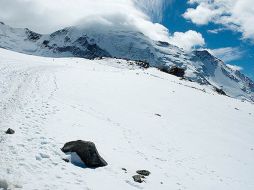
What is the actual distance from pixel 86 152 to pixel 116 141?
19.6 ft

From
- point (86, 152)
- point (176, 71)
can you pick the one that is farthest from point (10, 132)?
point (176, 71)

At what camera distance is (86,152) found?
15789 mm

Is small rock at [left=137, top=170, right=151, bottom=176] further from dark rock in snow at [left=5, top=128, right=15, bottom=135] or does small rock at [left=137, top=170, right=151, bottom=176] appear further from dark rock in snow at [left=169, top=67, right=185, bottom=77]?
dark rock in snow at [left=169, top=67, right=185, bottom=77]

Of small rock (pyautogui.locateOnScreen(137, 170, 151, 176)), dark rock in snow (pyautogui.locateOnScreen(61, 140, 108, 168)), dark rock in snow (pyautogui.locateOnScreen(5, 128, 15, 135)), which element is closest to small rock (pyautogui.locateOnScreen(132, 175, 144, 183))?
small rock (pyautogui.locateOnScreen(137, 170, 151, 176))

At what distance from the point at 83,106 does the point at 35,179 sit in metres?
16.9

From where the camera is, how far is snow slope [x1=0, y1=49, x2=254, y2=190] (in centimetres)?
1397

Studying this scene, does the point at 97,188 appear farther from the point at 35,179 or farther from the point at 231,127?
the point at 231,127

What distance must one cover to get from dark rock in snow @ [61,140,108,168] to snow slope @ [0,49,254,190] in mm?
456

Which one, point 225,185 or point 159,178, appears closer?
point 159,178

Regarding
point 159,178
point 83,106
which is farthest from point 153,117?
point 159,178

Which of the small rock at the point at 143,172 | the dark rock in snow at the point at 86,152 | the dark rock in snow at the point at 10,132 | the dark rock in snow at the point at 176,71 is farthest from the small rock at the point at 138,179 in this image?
the dark rock in snow at the point at 176,71

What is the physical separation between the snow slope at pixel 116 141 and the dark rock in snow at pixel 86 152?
456 millimetres

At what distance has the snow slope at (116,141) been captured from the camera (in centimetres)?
1397

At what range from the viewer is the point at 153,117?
34.0 meters
